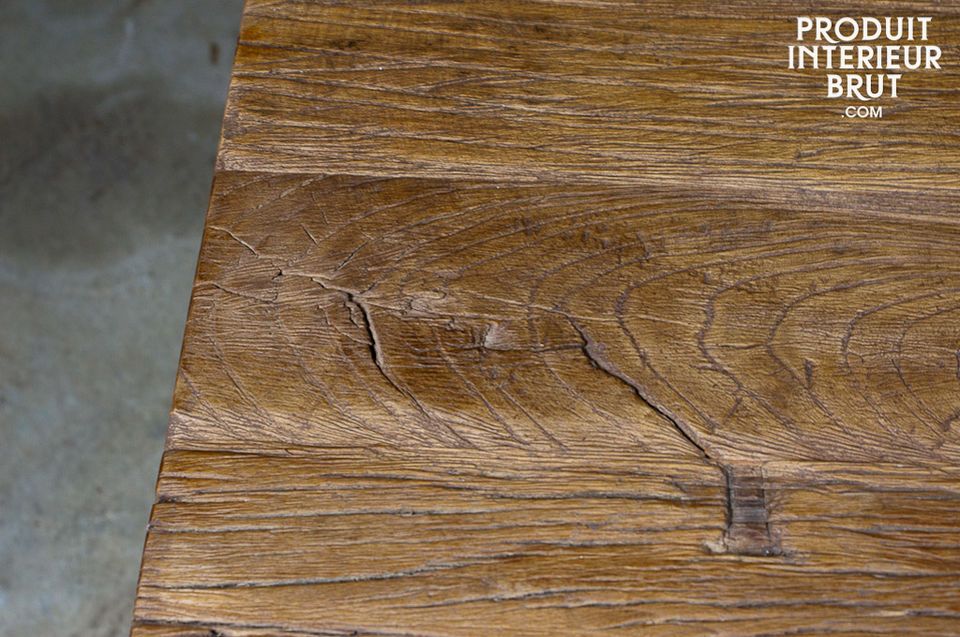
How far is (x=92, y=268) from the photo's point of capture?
5.86 feet

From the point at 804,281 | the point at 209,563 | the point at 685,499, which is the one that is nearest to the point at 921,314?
the point at 804,281

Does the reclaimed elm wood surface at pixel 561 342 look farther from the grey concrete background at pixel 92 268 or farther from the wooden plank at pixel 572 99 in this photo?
the grey concrete background at pixel 92 268

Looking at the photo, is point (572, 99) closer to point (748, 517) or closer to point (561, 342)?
point (561, 342)

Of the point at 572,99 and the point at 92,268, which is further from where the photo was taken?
the point at 92,268

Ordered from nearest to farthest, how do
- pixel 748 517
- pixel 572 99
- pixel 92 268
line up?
1. pixel 748 517
2. pixel 572 99
3. pixel 92 268

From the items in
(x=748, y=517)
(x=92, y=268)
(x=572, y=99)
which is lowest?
(x=92, y=268)

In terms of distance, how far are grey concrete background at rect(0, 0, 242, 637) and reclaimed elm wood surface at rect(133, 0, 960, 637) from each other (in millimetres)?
1173

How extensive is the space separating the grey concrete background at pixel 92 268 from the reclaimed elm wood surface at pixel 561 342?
1173mm

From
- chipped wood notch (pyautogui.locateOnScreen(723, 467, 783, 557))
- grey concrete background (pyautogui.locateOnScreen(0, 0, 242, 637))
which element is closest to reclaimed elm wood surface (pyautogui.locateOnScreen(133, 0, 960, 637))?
chipped wood notch (pyautogui.locateOnScreen(723, 467, 783, 557))

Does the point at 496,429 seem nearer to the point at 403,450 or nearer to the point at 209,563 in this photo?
the point at 403,450

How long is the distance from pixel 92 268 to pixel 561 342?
1464mm

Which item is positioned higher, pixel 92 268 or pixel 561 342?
pixel 561 342

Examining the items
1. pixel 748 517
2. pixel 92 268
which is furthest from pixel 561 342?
pixel 92 268

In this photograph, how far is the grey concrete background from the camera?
62.3 inches
